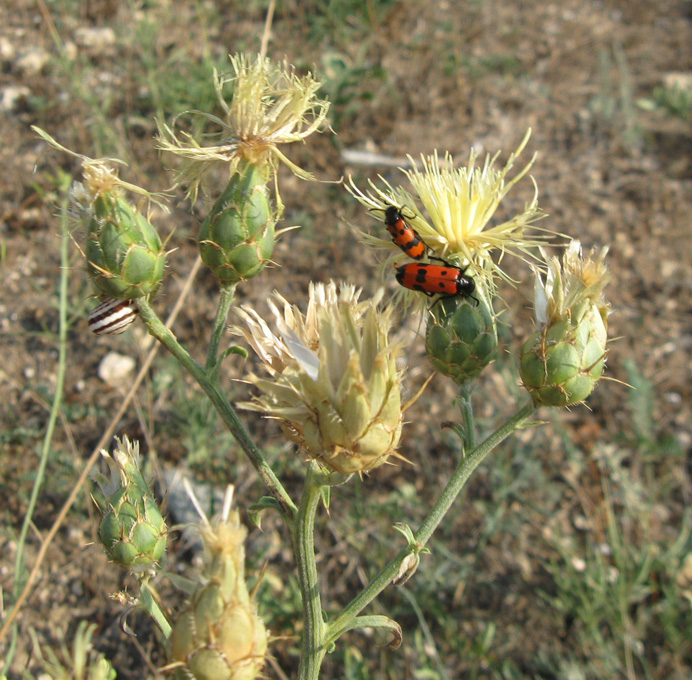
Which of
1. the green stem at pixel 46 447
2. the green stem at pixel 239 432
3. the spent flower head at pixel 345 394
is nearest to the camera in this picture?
the spent flower head at pixel 345 394

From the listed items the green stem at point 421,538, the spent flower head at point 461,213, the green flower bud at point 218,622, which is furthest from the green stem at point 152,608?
the spent flower head at point 461,213

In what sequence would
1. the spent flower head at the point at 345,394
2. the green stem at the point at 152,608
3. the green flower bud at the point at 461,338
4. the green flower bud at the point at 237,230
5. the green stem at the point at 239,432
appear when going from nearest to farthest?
the spent flower head at the point at 345,394 → the green stem at the point at 152,608 → the green stem at the point at 239,432 → the green flower bud at the point at 237,230 → the green flower bud at the point at 461,338

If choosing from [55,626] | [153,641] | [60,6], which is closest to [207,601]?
[153,641]

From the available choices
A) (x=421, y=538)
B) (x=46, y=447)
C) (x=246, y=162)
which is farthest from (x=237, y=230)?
(x=46, y=447)

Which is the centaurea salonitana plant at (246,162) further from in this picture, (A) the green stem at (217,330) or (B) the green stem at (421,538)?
(B) the green stem at (421,538)

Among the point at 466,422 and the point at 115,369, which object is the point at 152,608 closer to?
the point at 466,422

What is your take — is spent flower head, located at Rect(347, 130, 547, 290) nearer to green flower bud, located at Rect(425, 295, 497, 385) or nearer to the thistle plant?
the thistle plant
